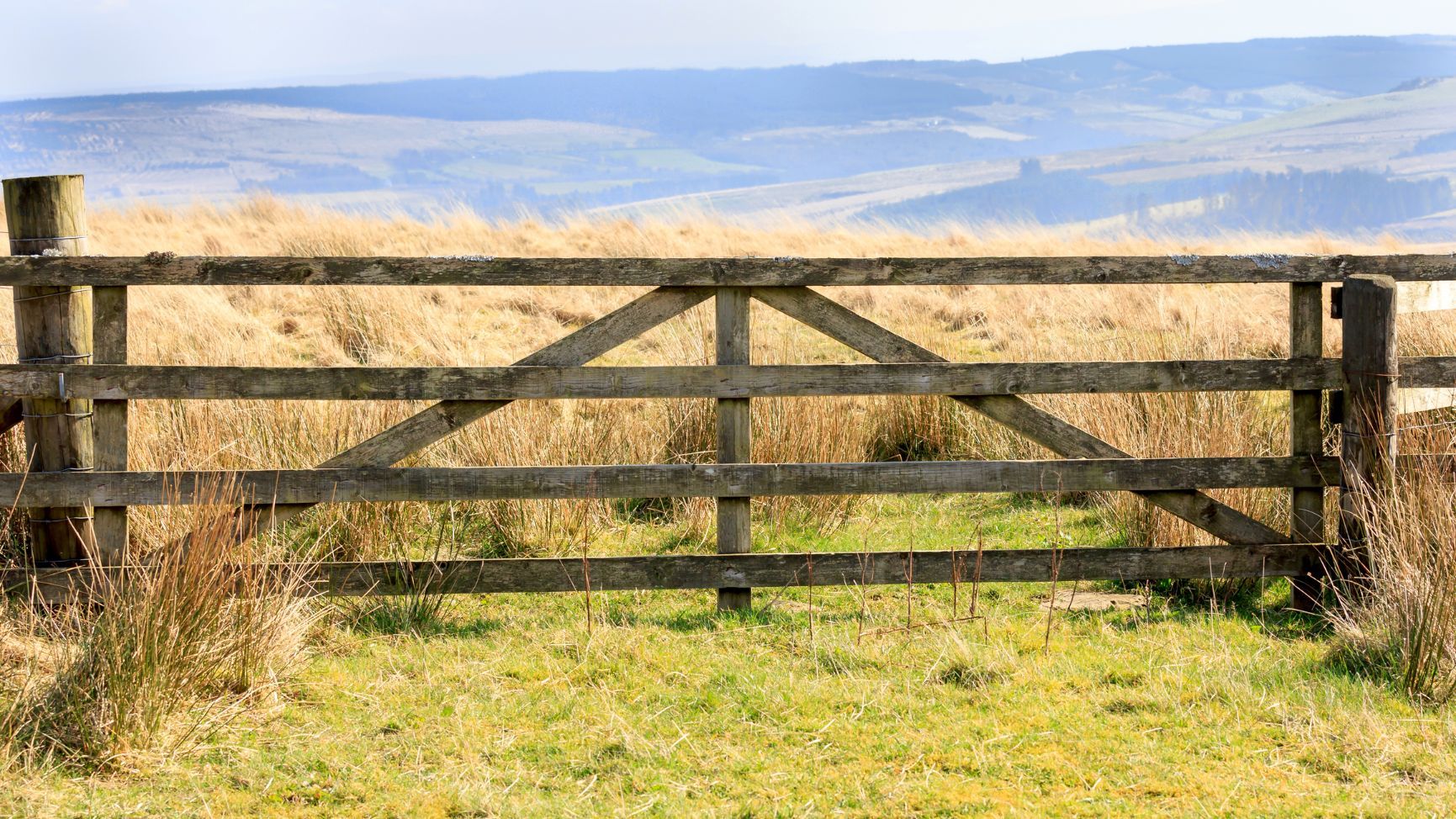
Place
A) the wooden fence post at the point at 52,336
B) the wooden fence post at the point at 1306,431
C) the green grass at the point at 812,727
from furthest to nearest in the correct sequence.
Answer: the wooden fence post at the point at 1306,431, the wooden fence post at the point at 52,336, the green grass at the point at 812,727

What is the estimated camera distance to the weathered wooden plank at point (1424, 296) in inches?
216

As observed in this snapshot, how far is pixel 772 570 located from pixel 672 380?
3.04 feet

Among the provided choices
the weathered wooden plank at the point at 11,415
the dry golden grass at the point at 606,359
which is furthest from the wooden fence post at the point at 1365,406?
the weathered wooden plank at the point at 11,415

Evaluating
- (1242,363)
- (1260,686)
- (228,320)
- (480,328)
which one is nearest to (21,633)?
(1260,686)

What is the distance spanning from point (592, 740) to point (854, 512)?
3.37 m

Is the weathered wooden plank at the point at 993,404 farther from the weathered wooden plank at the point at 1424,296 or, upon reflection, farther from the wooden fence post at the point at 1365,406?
the weathered wooden plank at the point at 1424,296

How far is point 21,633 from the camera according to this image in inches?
184

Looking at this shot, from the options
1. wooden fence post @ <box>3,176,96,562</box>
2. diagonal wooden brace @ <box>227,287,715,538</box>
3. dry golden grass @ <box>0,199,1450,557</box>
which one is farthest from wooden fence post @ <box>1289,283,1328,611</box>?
wooden fence post @ <box>3,176,96,562</box>

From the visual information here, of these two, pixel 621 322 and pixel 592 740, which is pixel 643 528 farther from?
pixel 592 740

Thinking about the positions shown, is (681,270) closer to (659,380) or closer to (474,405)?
(659,380)

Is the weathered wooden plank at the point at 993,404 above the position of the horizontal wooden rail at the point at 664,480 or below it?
above

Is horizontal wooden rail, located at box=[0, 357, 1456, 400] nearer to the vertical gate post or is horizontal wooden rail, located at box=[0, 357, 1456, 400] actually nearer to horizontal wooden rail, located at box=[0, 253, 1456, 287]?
the vertical gate post

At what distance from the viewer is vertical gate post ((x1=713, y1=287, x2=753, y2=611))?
17.2 feet

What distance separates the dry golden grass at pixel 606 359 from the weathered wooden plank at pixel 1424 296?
121 centimetres
